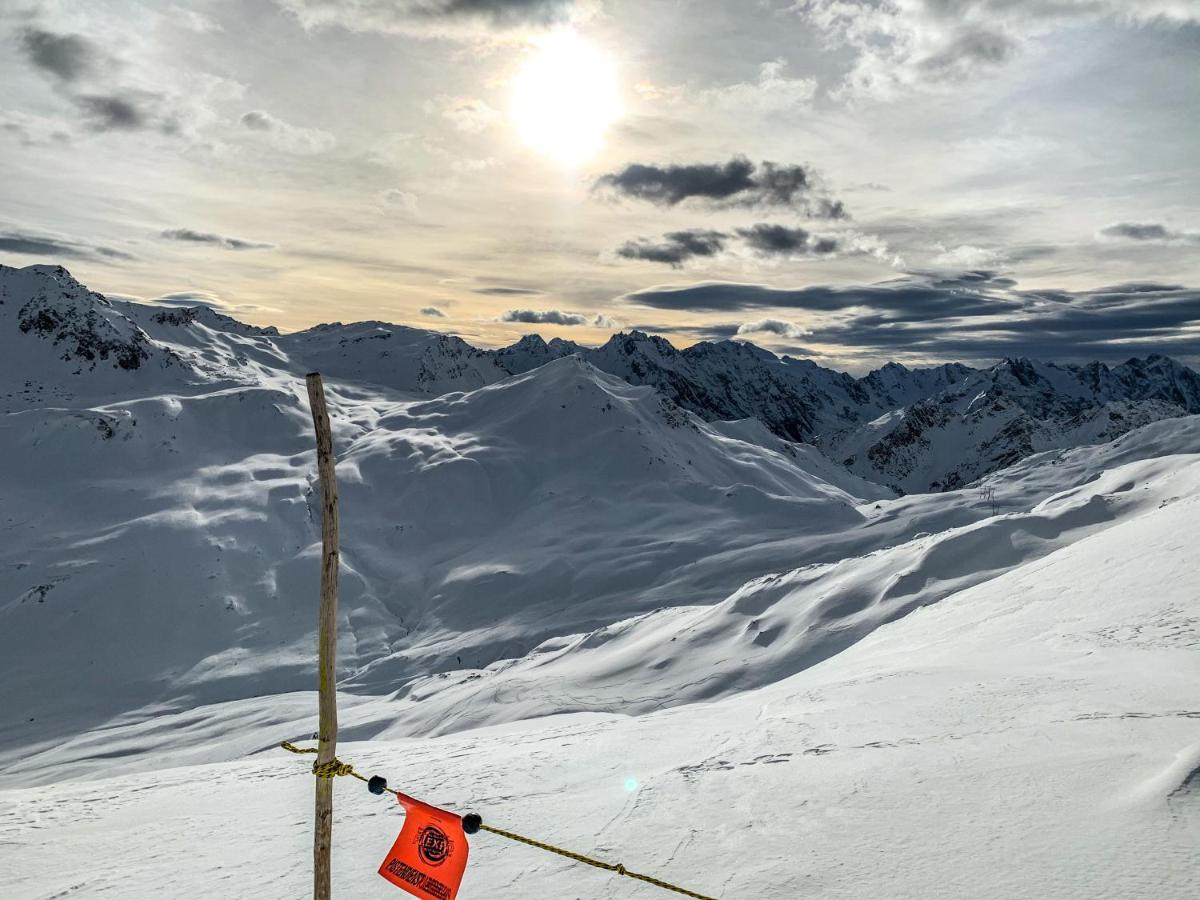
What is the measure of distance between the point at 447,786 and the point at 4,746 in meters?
44.9

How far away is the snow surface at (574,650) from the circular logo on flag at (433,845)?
2.07 m

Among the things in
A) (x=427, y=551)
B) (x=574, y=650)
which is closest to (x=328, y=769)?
(x=574, y=650)

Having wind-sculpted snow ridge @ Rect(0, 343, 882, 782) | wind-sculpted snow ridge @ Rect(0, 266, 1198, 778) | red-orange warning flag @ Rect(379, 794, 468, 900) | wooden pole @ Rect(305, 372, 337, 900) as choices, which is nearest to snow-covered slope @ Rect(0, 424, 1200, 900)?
red-orange warning flag @ Rect(379, 794, 468, 900)

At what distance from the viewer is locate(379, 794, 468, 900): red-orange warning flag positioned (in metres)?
5.40

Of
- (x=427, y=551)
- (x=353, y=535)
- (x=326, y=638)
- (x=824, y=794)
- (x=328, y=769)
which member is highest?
Result: (x=326, y=638)

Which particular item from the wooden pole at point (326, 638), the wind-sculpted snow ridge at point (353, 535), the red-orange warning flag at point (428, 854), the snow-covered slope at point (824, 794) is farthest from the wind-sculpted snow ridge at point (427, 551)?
the red-orange warning flag at point (428, 854)

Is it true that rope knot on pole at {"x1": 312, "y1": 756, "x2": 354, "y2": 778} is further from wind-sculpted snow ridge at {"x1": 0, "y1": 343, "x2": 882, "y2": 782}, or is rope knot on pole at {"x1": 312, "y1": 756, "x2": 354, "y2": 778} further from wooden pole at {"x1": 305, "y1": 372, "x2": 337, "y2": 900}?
wind-sculpted snow ridge at {"x1": 0, "y1": 343, "x2": 882, "y2": 782}

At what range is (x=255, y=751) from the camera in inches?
1371

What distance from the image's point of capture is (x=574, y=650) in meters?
38.7

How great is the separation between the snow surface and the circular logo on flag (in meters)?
2.07

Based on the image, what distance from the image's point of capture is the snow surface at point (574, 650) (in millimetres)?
7195

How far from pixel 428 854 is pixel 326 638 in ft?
5.72

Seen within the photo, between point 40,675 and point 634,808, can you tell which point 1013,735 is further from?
point 40,675

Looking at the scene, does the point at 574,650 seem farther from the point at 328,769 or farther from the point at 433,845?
the point at 433,845
